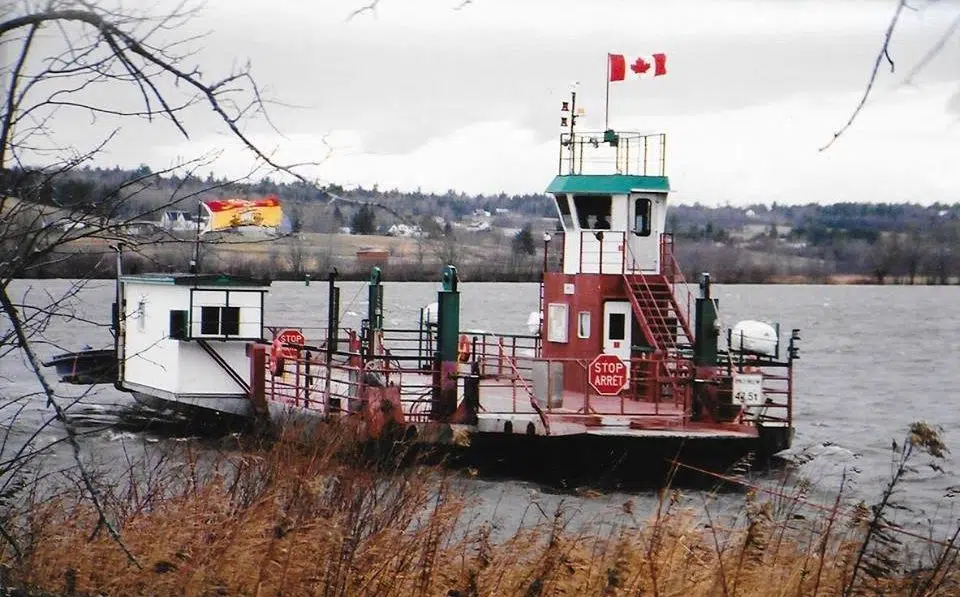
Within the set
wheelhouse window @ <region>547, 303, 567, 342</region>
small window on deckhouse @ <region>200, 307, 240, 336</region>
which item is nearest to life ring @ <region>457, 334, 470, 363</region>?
wheelhouse window @ <region>547, 303, 567, 342</region>

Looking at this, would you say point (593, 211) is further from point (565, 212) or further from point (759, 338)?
point (759, 338)

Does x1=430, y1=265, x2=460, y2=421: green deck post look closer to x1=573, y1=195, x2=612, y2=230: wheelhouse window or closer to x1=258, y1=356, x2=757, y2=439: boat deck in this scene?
x1=258, y1=356, x2=757, y2=439: boat deck

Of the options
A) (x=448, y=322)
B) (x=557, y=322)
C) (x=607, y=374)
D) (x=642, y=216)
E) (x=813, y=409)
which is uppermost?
(x=642, y=216)

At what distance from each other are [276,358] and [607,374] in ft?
23.7

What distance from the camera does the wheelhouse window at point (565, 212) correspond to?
27.9 metres

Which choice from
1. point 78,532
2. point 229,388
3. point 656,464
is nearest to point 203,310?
point 229,388

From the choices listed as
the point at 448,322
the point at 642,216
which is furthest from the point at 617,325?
the point at 448,322

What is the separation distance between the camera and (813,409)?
42.1 metres

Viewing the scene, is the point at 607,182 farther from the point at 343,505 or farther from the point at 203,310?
the point at 343,505

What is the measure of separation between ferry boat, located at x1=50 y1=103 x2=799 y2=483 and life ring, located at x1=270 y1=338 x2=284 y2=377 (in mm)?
50

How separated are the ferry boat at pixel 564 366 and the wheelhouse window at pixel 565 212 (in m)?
0.04

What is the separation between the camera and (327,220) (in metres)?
7.66

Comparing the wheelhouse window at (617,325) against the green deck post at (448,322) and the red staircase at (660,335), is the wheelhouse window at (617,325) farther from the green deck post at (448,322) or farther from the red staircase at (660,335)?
the green deck post at (448,322)

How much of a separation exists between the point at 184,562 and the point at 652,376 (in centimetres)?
1733
